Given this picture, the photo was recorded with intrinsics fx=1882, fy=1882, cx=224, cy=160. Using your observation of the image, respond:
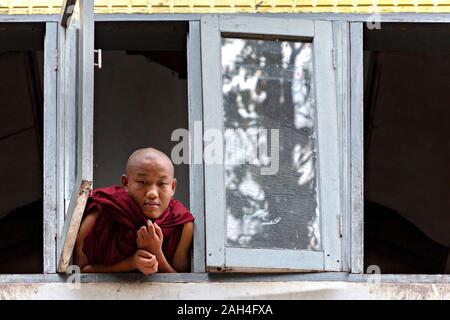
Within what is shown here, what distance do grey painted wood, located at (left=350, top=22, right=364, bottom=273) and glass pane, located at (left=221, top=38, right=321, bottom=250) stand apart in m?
0.19

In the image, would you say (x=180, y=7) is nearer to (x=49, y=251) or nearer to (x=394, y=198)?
(x=49, y=251)

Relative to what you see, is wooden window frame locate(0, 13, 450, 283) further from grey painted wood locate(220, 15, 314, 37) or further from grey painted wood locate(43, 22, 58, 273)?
grey painted wood locate(220, 15, 314, 37)

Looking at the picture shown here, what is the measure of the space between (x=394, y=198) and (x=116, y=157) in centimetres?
179

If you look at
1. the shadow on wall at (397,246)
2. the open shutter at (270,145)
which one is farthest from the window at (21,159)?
the shadow on wall at (397,246)

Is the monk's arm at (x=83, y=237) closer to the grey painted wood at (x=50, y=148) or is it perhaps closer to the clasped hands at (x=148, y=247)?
the grey painted wood at (x=50, y=148)

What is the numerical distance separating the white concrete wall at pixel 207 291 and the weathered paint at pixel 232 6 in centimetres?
127

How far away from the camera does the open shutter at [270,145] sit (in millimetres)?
8023

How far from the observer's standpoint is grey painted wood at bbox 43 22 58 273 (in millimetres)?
8117

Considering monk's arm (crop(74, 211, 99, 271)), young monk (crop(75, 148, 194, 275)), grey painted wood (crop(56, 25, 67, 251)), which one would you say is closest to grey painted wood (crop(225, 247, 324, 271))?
young monk (crop(75, 148, 194, 275))

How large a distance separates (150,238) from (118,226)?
24cm

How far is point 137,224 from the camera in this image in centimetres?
802

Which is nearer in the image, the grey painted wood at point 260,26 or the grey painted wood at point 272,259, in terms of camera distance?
the grey painted wood at point 272,259

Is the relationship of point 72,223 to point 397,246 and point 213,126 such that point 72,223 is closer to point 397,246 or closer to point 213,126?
point 213,126

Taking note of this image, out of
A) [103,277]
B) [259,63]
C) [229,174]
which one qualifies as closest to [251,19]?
[259,63]
